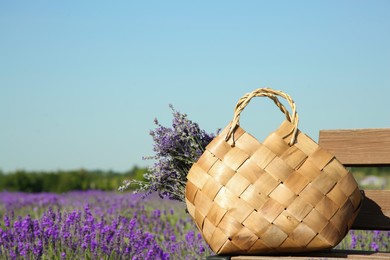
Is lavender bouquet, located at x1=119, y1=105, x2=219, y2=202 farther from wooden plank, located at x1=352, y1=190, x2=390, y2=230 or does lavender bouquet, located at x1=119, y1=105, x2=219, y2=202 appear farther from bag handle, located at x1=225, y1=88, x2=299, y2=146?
wooden plank, located at x1=352, y1=190, x2=390, y2=230

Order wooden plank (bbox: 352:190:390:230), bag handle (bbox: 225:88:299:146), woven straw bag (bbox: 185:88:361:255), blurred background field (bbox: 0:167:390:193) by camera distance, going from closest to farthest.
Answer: woven straw bag (bbox: 185:88:361:255) → bag handle (bbox: 225:88:299:146) → wooden plank (bbox: 352:190:390:230) → blurred background field (bbox: 0:167:390:193)

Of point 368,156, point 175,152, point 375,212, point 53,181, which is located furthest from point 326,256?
point 53,181

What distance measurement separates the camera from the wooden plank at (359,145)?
3100 mm

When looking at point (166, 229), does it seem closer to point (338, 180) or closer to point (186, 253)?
point (186, 253)

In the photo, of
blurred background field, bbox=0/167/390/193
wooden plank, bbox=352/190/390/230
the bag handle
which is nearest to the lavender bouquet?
the bag handle

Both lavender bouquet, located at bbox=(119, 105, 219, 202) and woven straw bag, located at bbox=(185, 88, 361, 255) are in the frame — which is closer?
woven straw bag, located at bbox=(185, 88, 361, 255)

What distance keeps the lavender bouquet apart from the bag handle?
0.54 m

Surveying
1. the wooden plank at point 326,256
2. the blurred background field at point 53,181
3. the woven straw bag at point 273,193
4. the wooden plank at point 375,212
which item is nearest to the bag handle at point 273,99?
the woven straw bag at point 273,193

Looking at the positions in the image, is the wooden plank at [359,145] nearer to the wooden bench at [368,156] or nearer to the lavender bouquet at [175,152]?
the wooden bench at [368,156]

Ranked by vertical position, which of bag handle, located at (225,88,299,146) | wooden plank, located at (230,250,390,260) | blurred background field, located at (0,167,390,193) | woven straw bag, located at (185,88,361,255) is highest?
bag handle, located at (225,88,299,146)

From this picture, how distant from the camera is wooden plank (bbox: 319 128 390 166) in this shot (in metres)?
3.10

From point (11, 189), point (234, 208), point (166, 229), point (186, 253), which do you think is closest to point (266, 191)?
point (234, 208)

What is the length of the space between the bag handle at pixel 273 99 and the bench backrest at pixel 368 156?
52 centimetres

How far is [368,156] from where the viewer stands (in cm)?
312
